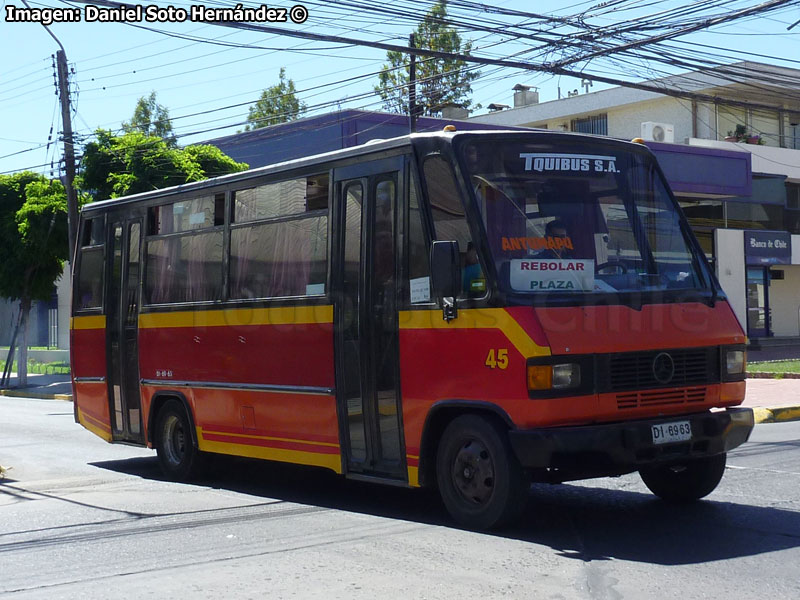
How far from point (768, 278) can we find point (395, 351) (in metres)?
33.2

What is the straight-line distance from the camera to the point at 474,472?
25.7 ft

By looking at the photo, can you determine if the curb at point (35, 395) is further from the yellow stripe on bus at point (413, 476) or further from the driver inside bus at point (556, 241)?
the driver inside bus at point (556, 241)

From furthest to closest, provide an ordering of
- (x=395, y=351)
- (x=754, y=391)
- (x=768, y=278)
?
(x=768, y=278) < (x=754, y=391) < (x=395, y=351)

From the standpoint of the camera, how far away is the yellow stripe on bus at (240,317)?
951 centimetres

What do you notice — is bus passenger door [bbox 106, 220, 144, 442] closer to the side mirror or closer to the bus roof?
the bus roof

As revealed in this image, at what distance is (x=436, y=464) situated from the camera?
820 cm

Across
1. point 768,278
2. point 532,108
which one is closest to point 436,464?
point 768,278

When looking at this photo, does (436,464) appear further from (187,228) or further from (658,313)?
(187,228)

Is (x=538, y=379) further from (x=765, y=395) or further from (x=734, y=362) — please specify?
(x=765, y=395)

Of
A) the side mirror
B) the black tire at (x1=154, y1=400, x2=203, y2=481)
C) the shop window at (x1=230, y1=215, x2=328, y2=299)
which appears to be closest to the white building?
the black tire at (x1=154, y1=400, x2=203, y2=481)

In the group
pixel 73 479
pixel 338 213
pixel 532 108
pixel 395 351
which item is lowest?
pixel 73 479

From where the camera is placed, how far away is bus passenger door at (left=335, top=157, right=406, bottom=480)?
8617mm

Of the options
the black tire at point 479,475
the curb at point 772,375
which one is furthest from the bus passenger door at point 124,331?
the curb at point 772,375

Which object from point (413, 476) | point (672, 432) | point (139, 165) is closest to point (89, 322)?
point (413, 476)
